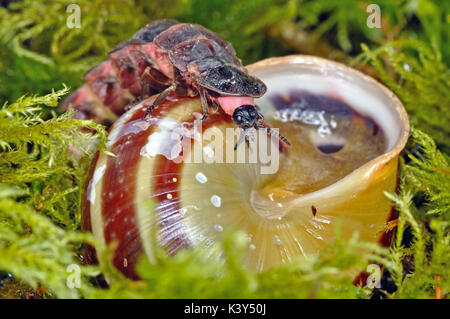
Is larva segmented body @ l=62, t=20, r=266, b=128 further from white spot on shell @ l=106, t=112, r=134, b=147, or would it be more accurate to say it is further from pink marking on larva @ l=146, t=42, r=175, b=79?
white spot on shell @ l=106, t=112, r=134, b=147

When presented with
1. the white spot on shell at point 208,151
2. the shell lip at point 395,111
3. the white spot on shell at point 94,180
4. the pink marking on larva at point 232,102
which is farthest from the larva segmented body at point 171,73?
the white spot on shell at point 94,180

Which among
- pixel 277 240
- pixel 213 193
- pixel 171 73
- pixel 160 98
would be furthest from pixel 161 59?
pixel 277 240

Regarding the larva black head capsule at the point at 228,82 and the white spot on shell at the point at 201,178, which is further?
the larva black head capsule at the point at 228,82

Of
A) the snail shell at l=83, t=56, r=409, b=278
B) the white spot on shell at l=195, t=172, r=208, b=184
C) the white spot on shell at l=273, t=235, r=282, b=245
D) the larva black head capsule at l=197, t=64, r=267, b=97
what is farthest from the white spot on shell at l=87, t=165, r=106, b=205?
the white spot on shell at l=273, t=235, r=282, b=245

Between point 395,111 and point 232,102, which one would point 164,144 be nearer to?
point 232,102

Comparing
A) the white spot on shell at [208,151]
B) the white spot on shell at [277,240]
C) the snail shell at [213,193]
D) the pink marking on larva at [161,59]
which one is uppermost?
the pink marking on larva at [161,59]

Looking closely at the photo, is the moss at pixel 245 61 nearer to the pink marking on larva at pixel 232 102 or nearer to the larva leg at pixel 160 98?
the larva leg at pixel 160 98
